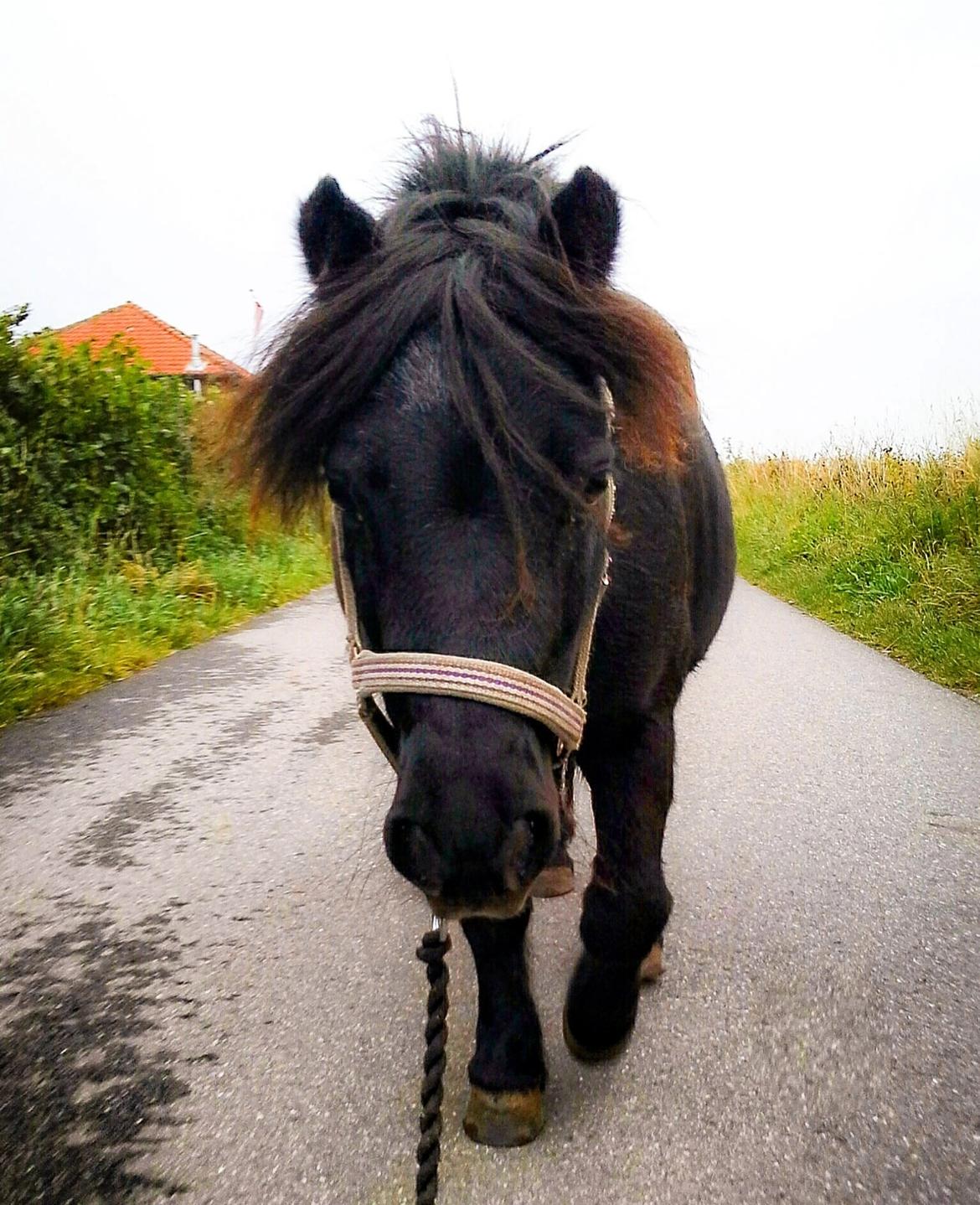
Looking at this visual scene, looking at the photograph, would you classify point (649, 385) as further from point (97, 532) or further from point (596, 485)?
point (97, 532)

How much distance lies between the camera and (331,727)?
5.18 metres

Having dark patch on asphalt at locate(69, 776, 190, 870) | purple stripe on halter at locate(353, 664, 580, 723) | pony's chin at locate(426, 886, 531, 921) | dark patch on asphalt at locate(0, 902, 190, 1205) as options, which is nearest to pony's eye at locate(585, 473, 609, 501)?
purple stripe on halter at locate(353, 664, 580, 723)

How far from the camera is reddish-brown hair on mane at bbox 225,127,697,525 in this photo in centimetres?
162

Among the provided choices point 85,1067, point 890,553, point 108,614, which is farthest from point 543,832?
point 890,553

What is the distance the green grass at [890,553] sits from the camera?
22.2 feet

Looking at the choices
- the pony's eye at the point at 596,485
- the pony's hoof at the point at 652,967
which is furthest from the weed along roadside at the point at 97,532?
the pony's eye at the point at 596,485

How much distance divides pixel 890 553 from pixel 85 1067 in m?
8.11

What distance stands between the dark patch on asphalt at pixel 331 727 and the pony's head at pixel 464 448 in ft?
10.3

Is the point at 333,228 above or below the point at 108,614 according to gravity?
above

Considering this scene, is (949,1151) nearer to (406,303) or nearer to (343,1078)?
(343,1078)

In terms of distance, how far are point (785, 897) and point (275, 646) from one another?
16.9 feet

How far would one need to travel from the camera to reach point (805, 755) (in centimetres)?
452

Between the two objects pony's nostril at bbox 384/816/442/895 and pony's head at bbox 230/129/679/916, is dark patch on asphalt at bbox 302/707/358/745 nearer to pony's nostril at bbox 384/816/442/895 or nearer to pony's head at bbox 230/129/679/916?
pony's head at bbox 230/129/679/916

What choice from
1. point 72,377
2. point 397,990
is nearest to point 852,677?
point 397,990
